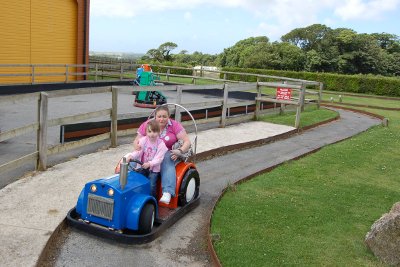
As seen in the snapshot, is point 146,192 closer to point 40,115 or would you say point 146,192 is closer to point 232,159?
point 40,115

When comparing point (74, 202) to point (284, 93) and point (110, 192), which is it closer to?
point (110, 192)

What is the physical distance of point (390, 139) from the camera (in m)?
11.6

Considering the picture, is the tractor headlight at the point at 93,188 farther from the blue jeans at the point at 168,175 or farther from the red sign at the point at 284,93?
the red sign at the point at 284,93

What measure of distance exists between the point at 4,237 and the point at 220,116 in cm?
791

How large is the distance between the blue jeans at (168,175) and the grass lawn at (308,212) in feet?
2.13

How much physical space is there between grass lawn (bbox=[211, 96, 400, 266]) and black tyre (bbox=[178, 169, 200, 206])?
37 centimetres

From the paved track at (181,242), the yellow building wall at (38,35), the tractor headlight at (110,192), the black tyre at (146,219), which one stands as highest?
the yellow building wall at (38,35)

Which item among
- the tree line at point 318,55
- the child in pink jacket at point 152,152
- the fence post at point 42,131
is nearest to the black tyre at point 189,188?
the child in pink jacket at point 152,152

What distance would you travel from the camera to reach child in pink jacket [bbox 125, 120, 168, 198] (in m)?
5.07

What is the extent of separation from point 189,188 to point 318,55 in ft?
155

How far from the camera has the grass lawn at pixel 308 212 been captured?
4.45m

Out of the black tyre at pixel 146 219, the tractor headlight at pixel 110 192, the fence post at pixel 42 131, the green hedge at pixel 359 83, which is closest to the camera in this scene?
the tractor headlight at pixel 110 192

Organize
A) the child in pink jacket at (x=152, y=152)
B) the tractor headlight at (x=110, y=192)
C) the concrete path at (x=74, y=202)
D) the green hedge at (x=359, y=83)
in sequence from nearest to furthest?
the concrete path at (x=74, y=202) → the tractor headlight at (x=110, y=192) → the child in pink jacket at (x=152, y=152) → the green hedge at (x=359, y=83)

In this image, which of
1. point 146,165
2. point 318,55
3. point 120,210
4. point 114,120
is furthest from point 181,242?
point 318,55
